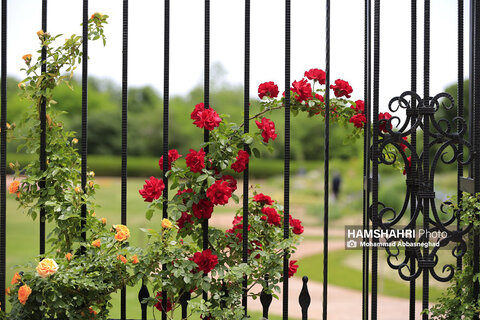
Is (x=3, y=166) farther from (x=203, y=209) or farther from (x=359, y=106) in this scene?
(x=359, y=106)

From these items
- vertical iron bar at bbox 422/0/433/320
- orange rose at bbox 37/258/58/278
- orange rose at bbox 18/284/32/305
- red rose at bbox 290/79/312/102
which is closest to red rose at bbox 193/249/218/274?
orange rose at bbox 37/258/58/278

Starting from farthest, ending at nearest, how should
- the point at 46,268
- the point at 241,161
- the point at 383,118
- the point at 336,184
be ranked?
the point at 336,184 → the point at 383,118 → the point at 241,161 → the point at 46,268

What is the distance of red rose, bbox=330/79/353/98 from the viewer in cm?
222

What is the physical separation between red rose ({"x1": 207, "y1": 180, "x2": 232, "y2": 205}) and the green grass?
4.82 metres

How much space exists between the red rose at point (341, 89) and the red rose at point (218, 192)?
71cm

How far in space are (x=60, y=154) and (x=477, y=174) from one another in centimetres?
191

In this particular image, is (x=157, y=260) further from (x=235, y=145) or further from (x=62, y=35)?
(x=62, y=35)

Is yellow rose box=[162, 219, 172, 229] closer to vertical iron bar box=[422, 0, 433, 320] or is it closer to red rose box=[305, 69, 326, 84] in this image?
red rose box=[305, 69, 326, 84]

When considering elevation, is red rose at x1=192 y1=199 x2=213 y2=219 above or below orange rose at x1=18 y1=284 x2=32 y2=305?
above

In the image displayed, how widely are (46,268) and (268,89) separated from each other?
1.24 meters

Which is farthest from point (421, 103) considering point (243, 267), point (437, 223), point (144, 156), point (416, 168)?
point (144, 156)

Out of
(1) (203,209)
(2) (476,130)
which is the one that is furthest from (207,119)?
Answer: (2) (476,130)

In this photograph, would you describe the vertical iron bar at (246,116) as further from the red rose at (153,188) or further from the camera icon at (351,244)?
the camera icon at (351,244)

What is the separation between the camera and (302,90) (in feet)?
7.16
